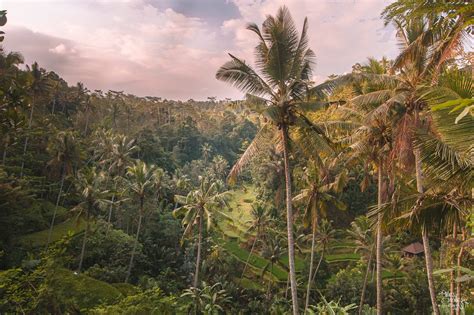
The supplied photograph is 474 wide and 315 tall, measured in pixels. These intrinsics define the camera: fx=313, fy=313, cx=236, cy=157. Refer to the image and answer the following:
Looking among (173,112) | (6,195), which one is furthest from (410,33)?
(173,112)

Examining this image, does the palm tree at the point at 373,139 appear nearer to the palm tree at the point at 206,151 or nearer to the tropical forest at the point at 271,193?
the tropical forest at the point at 271,193

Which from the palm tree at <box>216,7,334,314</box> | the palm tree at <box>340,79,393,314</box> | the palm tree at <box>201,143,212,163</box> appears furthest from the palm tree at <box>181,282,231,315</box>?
the palm tree at <box>201,143,212,163</box>

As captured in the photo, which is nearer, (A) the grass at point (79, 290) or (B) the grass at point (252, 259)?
(A) the grass at point (79, 290)

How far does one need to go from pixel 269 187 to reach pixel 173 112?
41910 millimetres

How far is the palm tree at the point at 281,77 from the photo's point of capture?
1001cm

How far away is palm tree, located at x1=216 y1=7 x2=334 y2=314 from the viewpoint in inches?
394

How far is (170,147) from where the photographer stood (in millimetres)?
62312

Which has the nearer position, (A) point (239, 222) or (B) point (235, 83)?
(B) point (235, 83)

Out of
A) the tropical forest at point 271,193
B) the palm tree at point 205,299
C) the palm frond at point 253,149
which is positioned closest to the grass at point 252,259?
the tropical forest at point 271,193

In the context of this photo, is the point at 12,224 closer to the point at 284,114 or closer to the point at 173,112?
the point at 284,114

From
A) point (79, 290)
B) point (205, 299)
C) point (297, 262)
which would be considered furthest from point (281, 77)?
point (297, 262)

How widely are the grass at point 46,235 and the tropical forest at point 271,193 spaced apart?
26 cm

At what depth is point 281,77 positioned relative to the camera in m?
10.3

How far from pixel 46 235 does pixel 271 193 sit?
25.7 m
